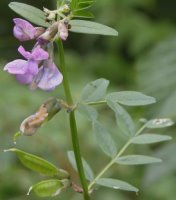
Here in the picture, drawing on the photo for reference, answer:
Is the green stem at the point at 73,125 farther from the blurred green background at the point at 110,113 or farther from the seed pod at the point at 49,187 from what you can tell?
the blurred green background at the point at 110,113

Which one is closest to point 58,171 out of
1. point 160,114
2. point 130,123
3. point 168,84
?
point 130,123

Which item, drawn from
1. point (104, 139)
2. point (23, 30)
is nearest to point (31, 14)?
point (23, 30)

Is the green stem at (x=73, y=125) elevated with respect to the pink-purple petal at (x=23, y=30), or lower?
lower

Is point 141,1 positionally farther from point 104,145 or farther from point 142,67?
point 104,145

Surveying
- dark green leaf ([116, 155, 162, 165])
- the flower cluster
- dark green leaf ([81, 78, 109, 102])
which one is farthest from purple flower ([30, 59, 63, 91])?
dark green leaf ([116, 155, 162, 165])

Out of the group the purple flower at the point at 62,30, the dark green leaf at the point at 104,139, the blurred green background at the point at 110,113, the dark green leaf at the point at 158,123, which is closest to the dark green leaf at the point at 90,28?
the purple flower at the point at 62,30
